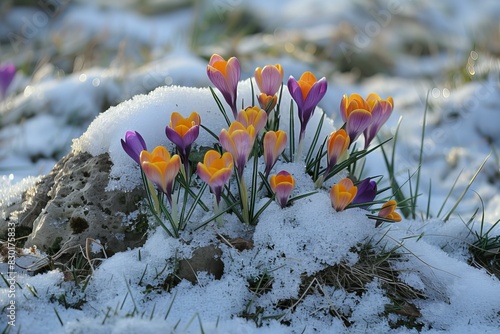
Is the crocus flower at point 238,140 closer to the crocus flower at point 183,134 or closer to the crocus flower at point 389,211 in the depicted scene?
the crocus flower at point 183,134

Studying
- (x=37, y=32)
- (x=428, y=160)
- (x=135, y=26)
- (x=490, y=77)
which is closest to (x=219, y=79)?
(x=428, y=160)

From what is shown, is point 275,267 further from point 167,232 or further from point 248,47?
point 248,47

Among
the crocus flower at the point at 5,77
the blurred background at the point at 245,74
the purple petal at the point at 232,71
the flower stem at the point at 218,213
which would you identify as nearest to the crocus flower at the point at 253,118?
the purple petal at the point at 232,71

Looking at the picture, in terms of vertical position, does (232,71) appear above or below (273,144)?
above

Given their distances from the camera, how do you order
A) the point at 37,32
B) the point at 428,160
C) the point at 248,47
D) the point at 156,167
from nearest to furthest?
1. the point at 156,167
2. the point at 428,160
3. the point at 248,47
4. the point at 37,32

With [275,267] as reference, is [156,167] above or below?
above

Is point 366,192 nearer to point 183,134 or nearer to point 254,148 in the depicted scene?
point 254,148

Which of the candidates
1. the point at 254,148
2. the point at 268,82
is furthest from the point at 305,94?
the point at 254,148
